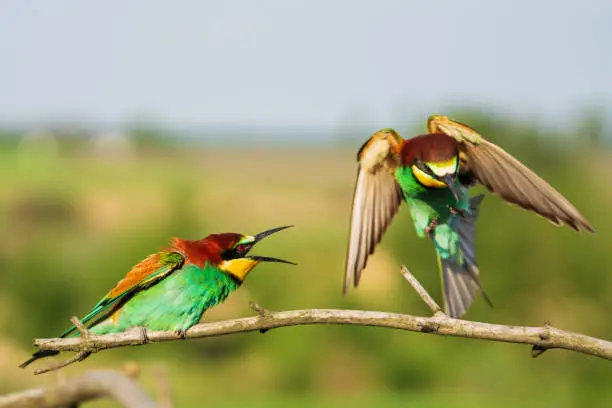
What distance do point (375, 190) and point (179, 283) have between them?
0.97 metres

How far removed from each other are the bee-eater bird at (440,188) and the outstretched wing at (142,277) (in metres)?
0.51

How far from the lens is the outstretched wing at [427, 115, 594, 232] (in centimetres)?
266

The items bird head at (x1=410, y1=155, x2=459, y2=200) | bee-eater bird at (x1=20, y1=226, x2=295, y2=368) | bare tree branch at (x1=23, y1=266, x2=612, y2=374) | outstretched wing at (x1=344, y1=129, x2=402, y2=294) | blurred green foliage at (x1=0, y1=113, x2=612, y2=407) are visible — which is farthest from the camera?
blurred green foliage at (x1=0, y1=113, x2=612, y2=407)

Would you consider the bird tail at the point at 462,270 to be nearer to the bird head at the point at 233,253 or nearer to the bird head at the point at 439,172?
the bird head at the point at 439,172

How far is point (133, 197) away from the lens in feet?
100

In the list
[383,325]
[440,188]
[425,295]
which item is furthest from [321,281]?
[383,325]

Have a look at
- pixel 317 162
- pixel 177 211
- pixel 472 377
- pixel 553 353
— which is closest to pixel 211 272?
pixel 177 211

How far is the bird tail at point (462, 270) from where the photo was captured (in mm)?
3373

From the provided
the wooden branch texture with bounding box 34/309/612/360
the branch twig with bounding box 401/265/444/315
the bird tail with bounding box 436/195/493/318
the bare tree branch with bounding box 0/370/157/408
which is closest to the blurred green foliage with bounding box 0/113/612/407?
the bare tree branch with bounding box 0/370/157/408

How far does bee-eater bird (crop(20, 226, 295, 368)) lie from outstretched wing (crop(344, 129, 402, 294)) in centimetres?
54

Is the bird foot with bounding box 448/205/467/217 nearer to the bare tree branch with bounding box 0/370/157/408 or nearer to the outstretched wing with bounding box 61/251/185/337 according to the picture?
the outstretched wing with bounding box 61/251/185/337

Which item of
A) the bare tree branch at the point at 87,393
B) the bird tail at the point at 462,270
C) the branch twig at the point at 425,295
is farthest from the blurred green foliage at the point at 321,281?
the branch twig at the point at 425,295

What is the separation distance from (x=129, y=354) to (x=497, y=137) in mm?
6843

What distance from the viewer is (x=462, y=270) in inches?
137
